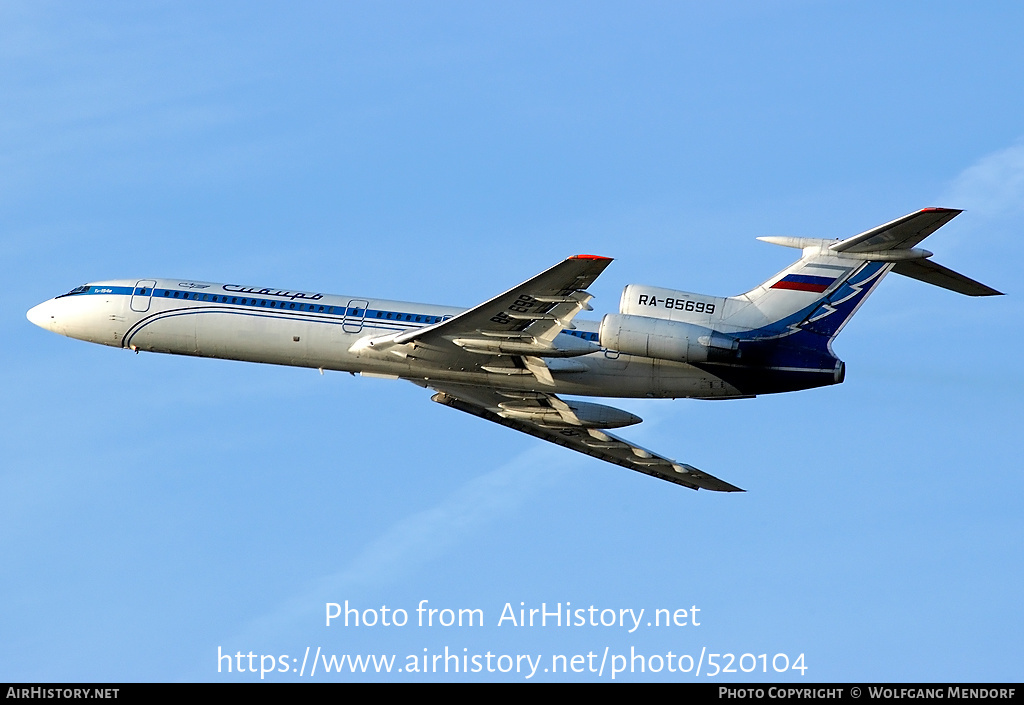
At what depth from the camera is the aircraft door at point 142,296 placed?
41.7 metres

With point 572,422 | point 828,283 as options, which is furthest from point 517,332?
point 828,283

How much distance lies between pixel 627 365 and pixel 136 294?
16.0 metres

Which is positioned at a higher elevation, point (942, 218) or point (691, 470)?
point (942, 218)

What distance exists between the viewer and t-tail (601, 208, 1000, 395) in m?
35.6

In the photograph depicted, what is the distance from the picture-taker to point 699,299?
37625mm

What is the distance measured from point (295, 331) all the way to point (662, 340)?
37.5 feet

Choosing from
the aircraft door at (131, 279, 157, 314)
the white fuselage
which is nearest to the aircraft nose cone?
the white fuselage

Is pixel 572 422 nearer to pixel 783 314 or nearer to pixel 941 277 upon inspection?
pixel 783 314

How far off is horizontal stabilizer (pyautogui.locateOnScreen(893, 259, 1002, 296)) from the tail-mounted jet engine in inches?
227

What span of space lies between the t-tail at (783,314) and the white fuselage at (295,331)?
4.84ft
